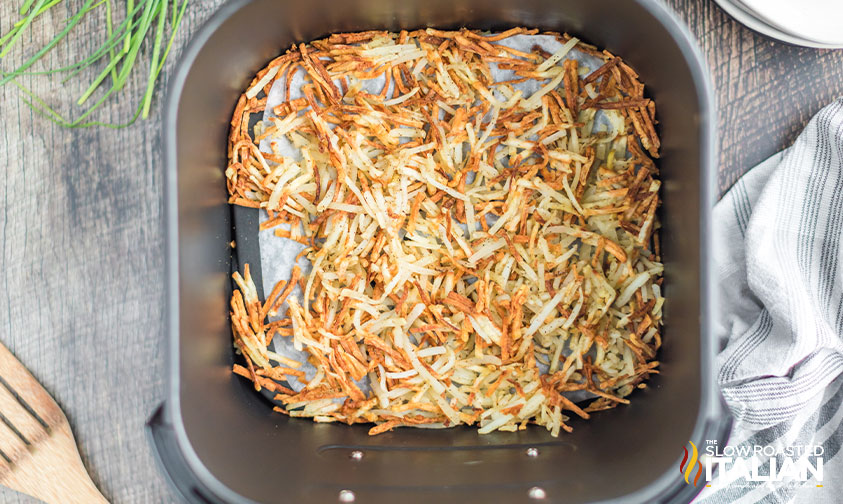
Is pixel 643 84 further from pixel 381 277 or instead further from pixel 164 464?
pixel 164 464

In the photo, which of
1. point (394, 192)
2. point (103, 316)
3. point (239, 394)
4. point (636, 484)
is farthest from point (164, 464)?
point (636, 484)

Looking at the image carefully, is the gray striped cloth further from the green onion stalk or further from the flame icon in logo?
the green onion stalk

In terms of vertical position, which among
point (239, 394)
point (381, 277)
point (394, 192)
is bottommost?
point (239, 394)

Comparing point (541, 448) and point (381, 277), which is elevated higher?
point (381, 277)

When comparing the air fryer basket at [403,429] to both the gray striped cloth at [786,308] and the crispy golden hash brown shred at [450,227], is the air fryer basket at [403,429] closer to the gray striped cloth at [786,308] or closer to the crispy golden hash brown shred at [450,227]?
the crispy golden hash brown shred at [450,227]

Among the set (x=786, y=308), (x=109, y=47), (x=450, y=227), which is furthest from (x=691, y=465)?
(x=109, y=47)

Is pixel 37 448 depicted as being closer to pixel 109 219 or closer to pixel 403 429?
pixel 109 219
